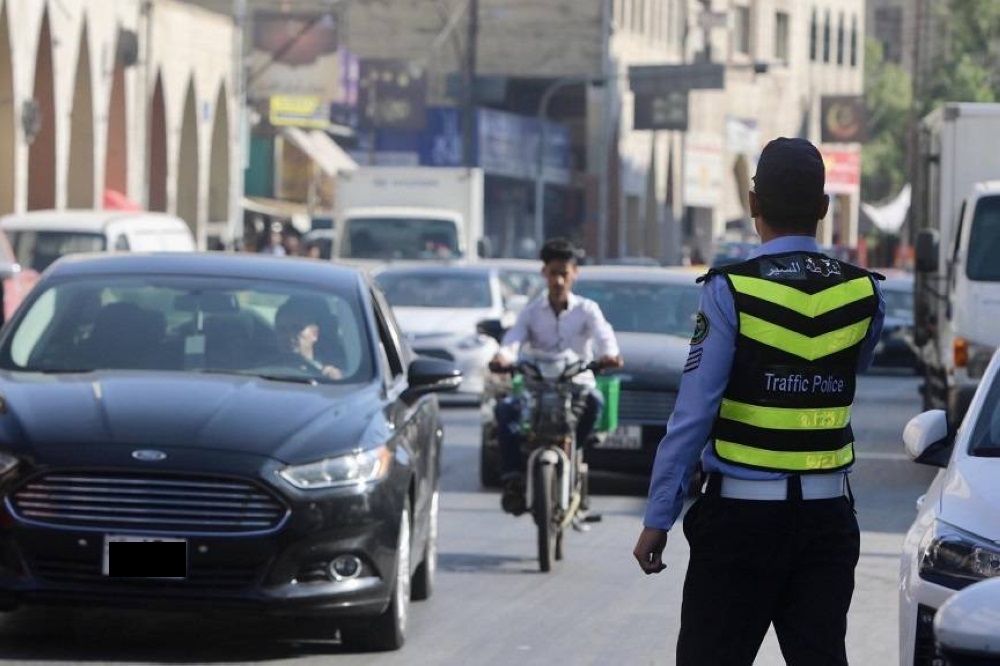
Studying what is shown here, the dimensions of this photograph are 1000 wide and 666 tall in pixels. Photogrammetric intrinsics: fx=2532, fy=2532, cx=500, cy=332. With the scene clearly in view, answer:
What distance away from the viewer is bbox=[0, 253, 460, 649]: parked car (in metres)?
8.74

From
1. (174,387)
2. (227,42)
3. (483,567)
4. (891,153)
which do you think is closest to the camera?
(174,387)

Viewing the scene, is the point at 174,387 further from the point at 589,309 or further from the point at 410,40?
the point at 410,40

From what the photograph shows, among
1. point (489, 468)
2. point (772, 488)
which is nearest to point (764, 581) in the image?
point (772, 488)

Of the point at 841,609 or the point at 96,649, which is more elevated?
the point at 841,609

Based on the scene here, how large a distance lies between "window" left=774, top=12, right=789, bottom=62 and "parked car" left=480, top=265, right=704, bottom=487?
88470 millimetres

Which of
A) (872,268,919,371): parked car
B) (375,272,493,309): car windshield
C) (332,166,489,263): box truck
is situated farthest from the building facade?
(872,268,919,371): parked car

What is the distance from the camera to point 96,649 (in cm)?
925

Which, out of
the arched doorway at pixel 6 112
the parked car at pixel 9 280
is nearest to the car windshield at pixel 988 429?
the parked car at pixel 9 280

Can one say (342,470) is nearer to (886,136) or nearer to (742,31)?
(742,31)

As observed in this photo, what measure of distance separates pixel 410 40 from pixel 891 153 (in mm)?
34216

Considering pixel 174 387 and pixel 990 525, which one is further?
pixel 174 387

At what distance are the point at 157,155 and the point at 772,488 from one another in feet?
158

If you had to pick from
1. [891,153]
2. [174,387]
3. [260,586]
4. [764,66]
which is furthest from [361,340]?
[891,153]

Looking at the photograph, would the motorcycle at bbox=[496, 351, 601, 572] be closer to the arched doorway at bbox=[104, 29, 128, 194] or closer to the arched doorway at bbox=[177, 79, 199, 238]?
the arched doorway at bbox=[104, 29, 128, 194]
